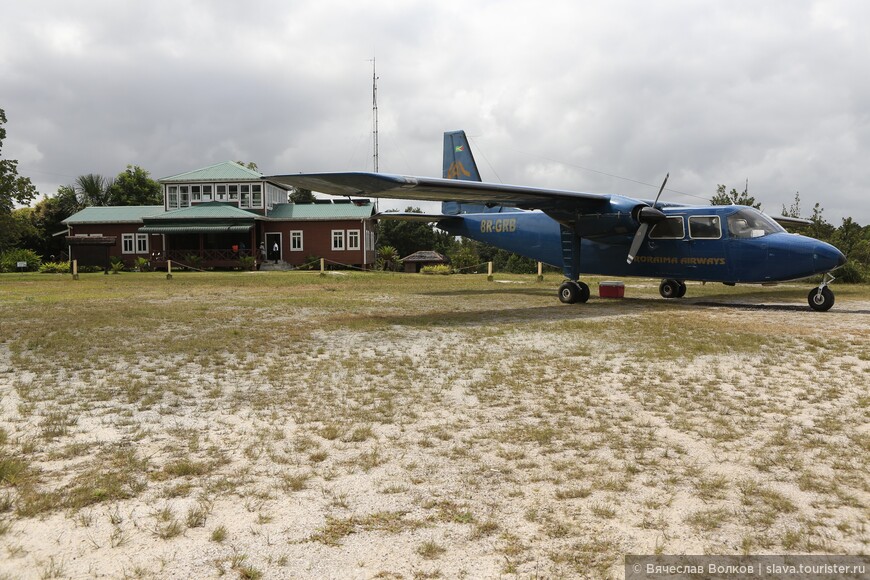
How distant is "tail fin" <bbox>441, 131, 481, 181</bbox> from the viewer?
2183cm

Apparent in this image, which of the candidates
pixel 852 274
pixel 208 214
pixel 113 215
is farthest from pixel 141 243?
pixel 852 274

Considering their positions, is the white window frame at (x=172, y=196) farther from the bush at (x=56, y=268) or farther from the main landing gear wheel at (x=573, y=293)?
the main landing gear wheel at (x=573, y=293)

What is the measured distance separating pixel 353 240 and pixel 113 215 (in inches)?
721

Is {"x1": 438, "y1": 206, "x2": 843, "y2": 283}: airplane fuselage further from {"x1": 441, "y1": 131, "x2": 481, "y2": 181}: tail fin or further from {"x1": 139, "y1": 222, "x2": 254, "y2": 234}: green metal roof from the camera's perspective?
{"x1": 139, "y1": 222, "x2": 254, "y2": 234}: green metal roof

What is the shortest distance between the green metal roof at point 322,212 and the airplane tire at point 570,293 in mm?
26933

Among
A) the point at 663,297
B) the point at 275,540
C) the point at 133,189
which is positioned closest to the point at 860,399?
the point at 275,540

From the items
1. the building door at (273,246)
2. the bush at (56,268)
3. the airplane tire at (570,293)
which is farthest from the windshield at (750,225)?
the bush at (56,268)

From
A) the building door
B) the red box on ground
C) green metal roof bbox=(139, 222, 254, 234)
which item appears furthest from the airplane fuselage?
the building door

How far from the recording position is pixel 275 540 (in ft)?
9.75

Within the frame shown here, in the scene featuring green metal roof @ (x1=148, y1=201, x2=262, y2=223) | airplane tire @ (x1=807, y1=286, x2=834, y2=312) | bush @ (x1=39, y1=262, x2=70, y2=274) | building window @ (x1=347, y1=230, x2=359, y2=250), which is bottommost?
airplane tire @ (x1=807, y1=286, x2=834, y2=312)

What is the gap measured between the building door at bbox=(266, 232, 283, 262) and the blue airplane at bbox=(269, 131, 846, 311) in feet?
89.1

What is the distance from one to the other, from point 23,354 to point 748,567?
28.6ft

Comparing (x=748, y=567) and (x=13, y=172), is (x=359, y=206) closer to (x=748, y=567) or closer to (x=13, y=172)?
(x=13, y=172)

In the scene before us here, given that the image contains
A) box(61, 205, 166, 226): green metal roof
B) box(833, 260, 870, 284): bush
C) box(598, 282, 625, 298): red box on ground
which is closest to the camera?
box(598, 282, 625, 298): red box on ground
